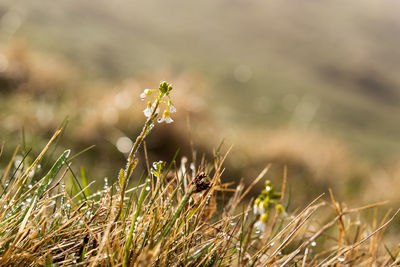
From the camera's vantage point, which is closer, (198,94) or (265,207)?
(265,207)

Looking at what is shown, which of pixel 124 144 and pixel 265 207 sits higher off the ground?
pixel 265 207

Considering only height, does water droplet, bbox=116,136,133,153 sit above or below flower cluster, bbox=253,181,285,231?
below

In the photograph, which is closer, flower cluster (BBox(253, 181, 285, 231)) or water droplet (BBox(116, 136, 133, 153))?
flower cluster (BBox(253, 181, 285, 231))

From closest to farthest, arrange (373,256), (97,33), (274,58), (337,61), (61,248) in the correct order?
1. (61,248)
2. (373,256)
3. (97,33)
4. (274,58)
5. (337,61)

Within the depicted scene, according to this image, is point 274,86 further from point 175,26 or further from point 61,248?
point 61,248

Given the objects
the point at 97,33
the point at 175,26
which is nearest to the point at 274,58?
the point at 175,26

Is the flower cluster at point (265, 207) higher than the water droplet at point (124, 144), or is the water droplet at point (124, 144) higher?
the flower cluster at point (265, 207)

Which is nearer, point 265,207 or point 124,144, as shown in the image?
point 265,207

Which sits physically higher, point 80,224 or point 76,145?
point 80,224

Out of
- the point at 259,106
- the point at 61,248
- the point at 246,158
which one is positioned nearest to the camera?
the point at 61,248

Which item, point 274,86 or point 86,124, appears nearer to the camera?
point 86,124

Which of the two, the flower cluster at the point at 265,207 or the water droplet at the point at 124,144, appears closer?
the flower cluster at the point at 265,207
